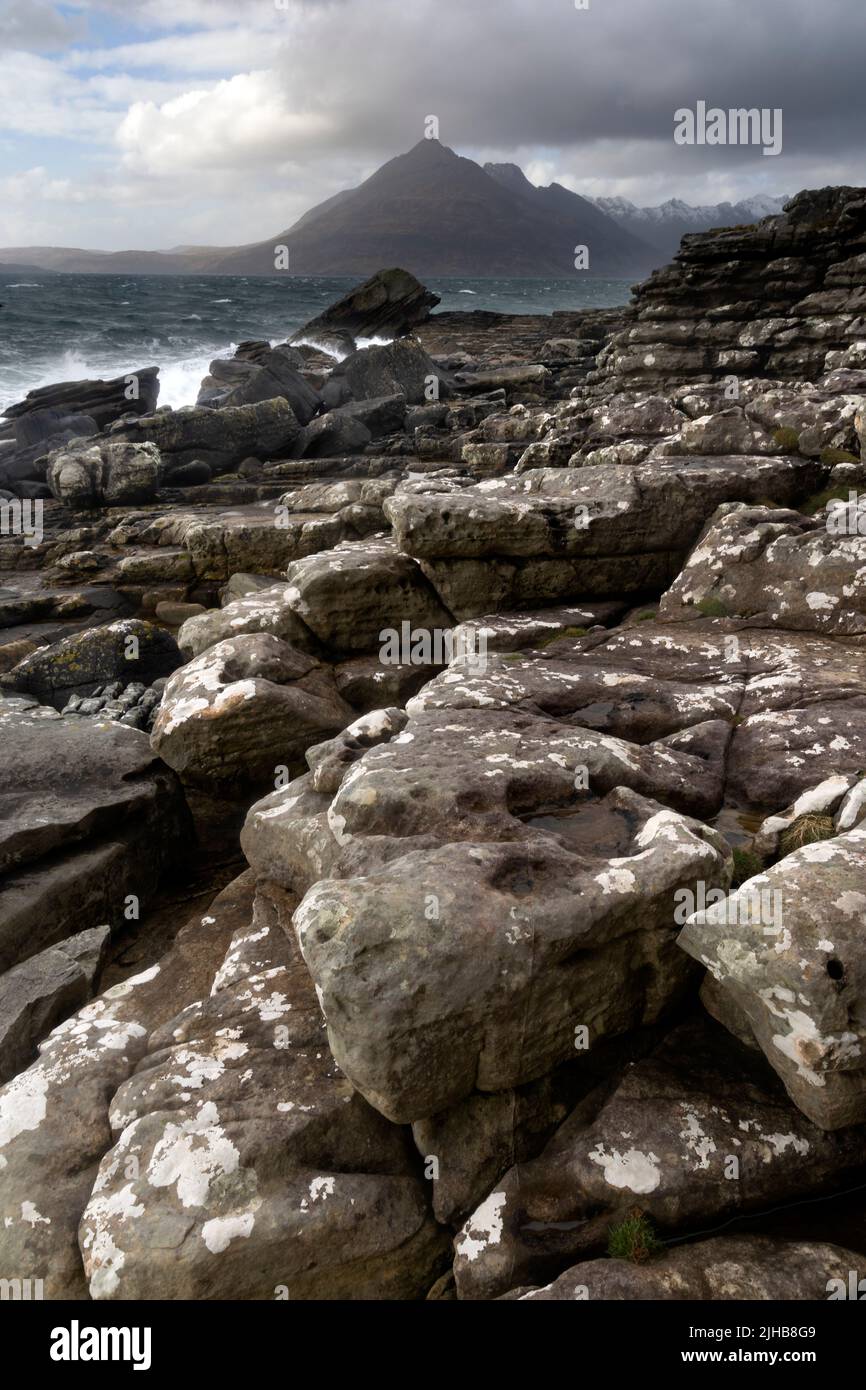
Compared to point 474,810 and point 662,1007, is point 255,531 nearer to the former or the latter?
point 474,810

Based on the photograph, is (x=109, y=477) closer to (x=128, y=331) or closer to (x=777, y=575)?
(x=777, y=575)

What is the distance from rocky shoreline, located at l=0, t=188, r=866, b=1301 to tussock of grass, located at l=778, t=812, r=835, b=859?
0.13 feet

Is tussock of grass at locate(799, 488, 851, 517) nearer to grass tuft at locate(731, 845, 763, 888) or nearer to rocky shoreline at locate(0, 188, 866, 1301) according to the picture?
rocky shoreline at locate(0, 188, 866, 1301)

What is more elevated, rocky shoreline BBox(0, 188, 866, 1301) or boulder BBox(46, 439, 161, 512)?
boulder BBox(46, 439, 161, 512)

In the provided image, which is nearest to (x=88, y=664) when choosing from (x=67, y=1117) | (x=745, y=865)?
(x=67, y=1117)

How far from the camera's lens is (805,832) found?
798cm

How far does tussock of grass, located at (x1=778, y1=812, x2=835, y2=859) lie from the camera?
7859mm

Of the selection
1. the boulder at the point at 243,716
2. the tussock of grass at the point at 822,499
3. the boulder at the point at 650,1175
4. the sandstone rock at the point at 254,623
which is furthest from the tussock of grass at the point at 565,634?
the boulder at the point at 650,1175

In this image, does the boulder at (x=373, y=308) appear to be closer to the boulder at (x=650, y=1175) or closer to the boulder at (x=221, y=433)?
the boulder at (x=221, y=433)

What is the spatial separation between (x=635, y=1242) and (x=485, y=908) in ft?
7.97

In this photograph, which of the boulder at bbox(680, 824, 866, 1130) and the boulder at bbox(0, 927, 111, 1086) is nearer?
the boulder at bbox(680, 824, 866, 1130)

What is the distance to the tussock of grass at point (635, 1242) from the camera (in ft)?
20.1

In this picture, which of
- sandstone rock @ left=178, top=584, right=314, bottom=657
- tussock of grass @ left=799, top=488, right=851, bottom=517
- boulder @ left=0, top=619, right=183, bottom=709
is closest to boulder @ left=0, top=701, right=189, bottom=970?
sandstone rock @ left=178, top=584, right=314, bottom=657
